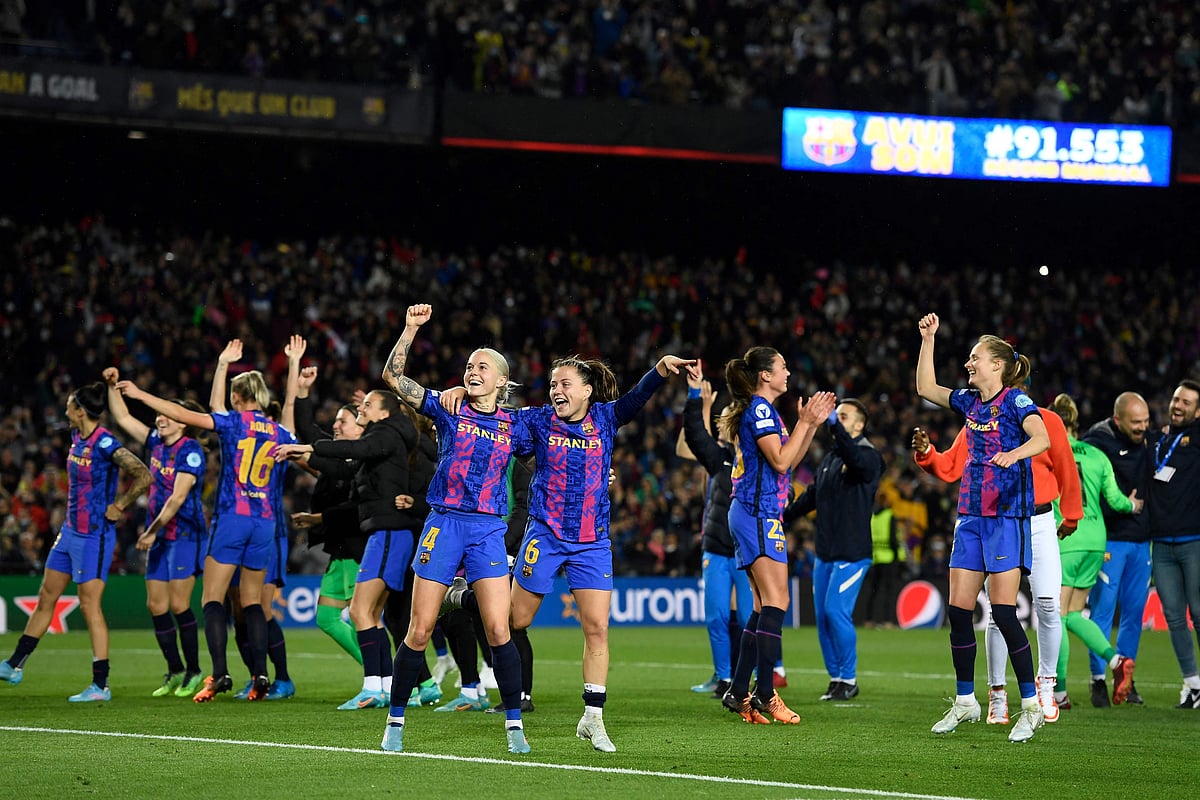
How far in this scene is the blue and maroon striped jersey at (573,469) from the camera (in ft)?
27.3

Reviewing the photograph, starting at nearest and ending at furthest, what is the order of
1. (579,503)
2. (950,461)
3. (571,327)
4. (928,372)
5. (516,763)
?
(516,763) → (579,503) → (928,372) → (950,461) → (571,327)

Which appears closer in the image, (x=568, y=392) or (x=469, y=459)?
(x=469, y=459)

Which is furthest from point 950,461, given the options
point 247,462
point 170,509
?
point 170,509

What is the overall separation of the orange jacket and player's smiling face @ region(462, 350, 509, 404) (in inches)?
110

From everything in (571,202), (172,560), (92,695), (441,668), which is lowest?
(92,695)

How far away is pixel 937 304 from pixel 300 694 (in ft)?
76.5

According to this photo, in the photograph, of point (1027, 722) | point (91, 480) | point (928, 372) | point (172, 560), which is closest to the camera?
point (1027, 722)

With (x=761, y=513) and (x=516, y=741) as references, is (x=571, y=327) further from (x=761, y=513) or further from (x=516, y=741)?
(x=516, y=741)

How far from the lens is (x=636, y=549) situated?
917 inches

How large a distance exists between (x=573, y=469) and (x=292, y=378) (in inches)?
133

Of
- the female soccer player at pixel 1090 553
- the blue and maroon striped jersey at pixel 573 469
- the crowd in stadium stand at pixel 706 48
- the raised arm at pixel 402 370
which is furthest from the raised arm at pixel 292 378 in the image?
the crowd in stadium stand at pixel 706 48

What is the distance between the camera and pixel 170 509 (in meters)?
11.5

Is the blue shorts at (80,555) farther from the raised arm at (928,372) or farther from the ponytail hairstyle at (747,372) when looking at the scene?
the raised arm at (928,372)

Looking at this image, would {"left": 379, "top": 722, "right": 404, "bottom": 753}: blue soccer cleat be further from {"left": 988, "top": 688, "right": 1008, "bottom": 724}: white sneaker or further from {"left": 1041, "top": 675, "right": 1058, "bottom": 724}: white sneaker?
{"left": 1041, "top": 675, "right": 1058, "bottom": 724}: white sneaker
